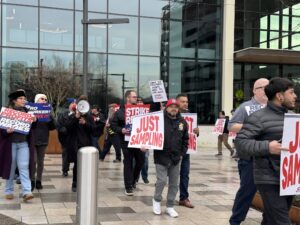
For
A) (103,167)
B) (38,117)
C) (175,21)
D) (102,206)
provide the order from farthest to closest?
(175,21), (103,167), (38,117), (102,206)

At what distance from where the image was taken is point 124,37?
83.0ft

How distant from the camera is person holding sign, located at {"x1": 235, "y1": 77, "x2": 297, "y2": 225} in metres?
4.22

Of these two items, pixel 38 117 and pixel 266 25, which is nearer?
pixel 38 117

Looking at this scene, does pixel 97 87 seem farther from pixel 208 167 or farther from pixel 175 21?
pixel 208 167

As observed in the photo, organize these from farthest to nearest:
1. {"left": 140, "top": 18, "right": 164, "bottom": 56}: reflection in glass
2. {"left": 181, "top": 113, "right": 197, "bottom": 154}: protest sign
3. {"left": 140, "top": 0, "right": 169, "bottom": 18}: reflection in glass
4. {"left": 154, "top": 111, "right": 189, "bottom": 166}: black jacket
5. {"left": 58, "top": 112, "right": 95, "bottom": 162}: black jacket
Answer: {"left": 140, "top": 0, "right": 169, "bottom": 18}: reflection in glass → {"left": 140, "top": 18, "right": 164, "bottom": 56}: reflection in glass → {"left": 58, "top": 112, "right": 95, "bottom": 162}: black jacket → {"left": 181, "top": 113, "right": 197, "bottom": 154}: protest sign → {"left": 154, "top": 111, "right": 189, "bottom": 166}: black jacket

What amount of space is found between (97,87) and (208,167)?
11.3m

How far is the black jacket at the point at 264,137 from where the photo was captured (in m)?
4.27

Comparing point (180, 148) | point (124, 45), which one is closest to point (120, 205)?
point (180, 148)

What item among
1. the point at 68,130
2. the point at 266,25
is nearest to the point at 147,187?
the point at 68,130

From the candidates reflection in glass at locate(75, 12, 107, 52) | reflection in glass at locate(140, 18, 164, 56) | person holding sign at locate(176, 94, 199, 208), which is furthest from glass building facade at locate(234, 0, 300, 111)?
person holding sign at locate(176, 94, 199, 208)

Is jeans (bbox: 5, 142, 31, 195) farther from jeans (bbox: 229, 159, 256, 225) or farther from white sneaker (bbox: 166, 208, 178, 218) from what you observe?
jeans (bbox: 229, 159, 256, 225)

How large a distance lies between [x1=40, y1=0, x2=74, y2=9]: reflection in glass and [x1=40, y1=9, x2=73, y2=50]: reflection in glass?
25 cm

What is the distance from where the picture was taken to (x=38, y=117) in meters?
9.12

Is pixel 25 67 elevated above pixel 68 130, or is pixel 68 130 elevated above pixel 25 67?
pixel 25 67
